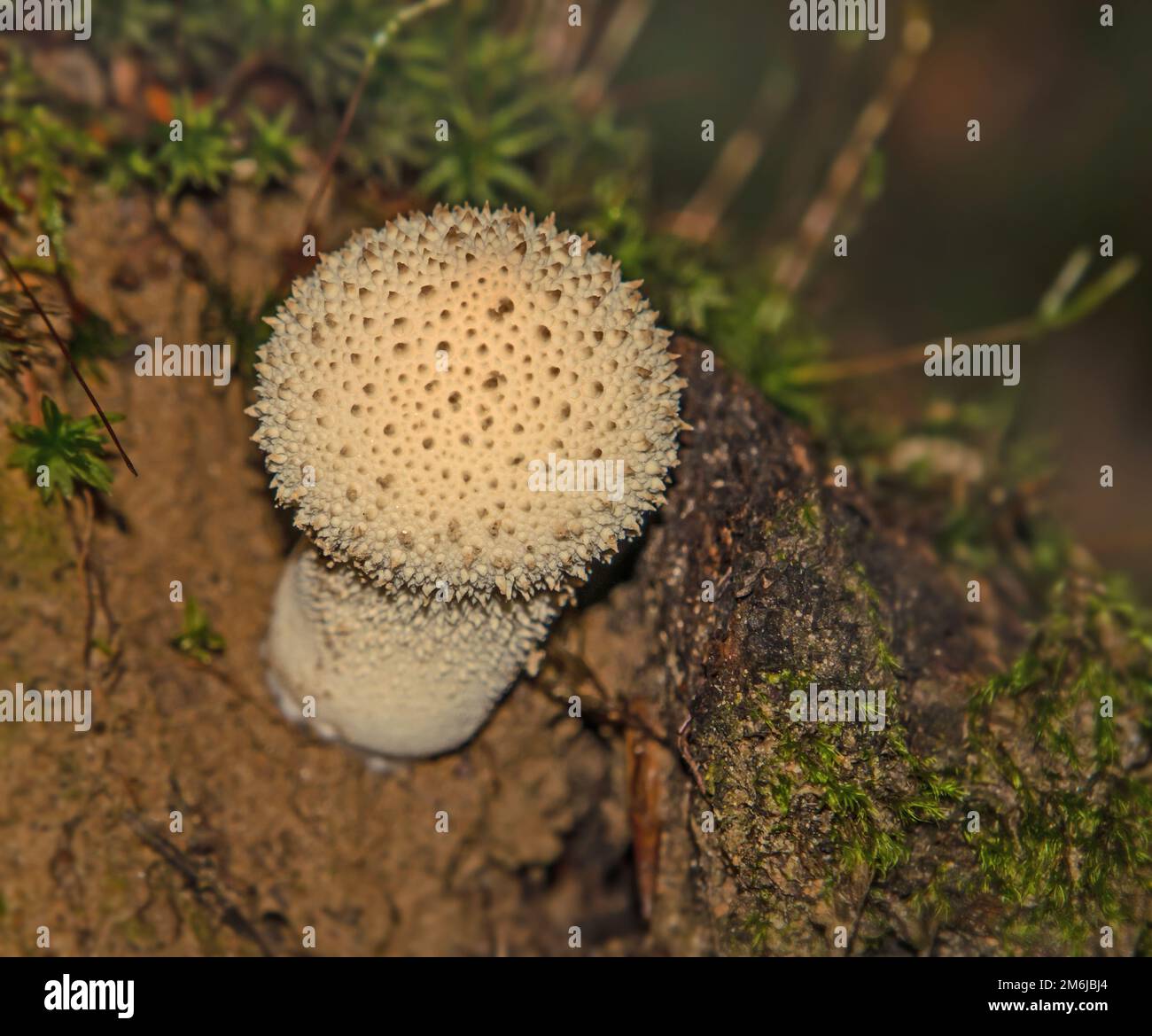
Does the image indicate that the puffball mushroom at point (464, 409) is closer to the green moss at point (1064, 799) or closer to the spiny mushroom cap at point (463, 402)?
the spiny mushroom cap at point (463, 402)

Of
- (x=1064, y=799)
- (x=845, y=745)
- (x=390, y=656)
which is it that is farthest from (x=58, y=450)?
(x=1064, y=799)

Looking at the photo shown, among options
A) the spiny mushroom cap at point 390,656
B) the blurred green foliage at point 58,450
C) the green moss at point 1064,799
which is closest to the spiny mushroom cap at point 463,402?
the spiny mushroom cap at point 390,656

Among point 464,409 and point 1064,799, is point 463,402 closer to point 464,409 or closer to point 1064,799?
point 464,409

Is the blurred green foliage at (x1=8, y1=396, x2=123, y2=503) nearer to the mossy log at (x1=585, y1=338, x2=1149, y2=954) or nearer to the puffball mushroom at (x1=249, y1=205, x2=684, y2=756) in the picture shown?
the puffball mushroom at (x1=249, y1=205, x2=684, y2=756)

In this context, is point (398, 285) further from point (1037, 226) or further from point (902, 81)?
point (1037, 226)
